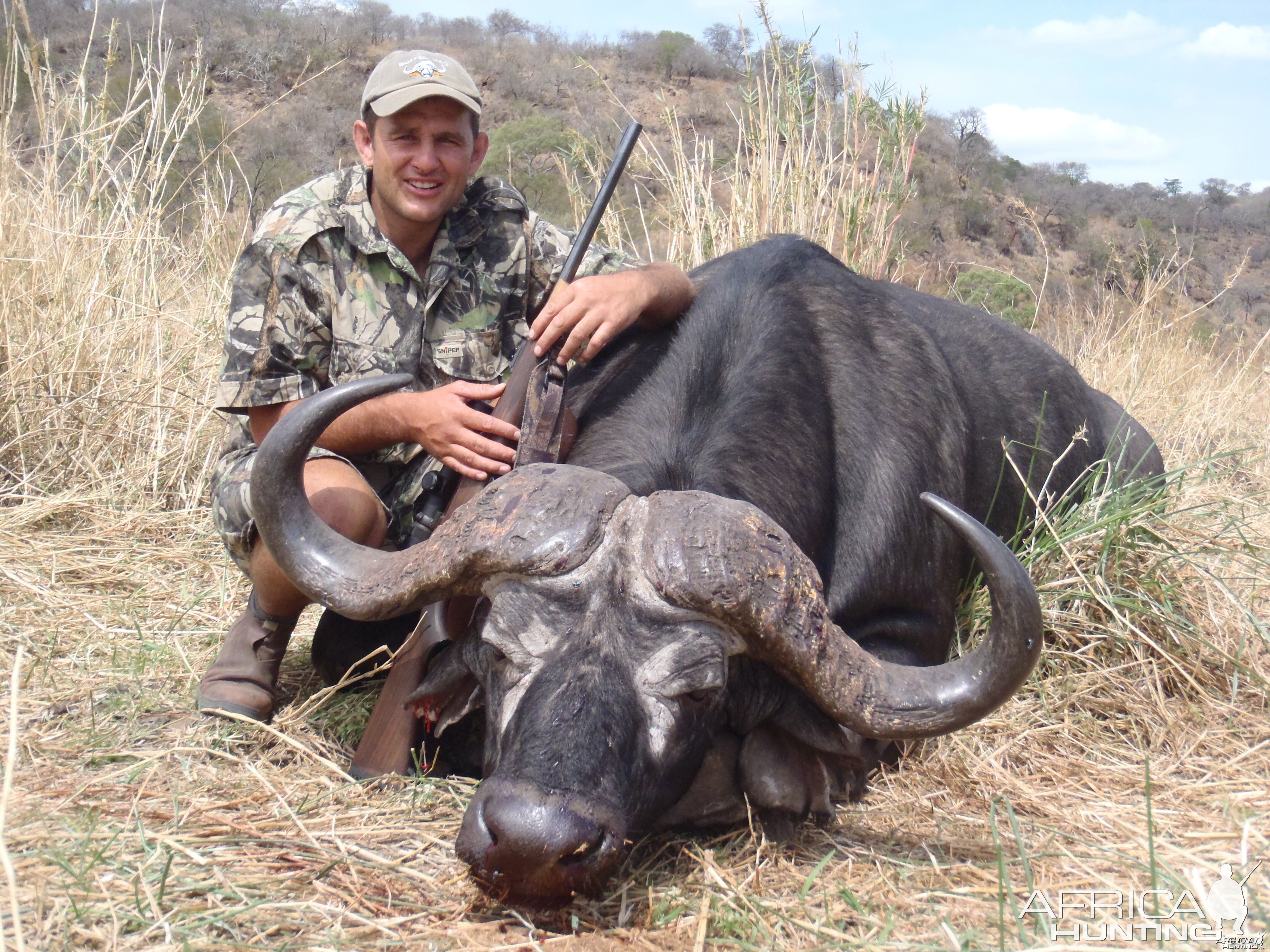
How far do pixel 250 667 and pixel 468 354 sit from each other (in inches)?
52.6

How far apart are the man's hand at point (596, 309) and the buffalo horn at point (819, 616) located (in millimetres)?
821

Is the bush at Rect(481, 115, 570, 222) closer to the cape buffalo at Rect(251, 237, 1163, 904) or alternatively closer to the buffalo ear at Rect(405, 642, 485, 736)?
the cape buffalo at Rect(251, 237, 1163, 904)

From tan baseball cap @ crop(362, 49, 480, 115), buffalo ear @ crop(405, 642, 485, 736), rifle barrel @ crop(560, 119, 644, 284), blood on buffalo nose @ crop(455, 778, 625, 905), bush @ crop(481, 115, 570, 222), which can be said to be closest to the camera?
blood on buffalo nose @ crop(455, 778, 625, 905)

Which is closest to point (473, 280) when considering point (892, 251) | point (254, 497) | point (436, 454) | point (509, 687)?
point (436, 454)

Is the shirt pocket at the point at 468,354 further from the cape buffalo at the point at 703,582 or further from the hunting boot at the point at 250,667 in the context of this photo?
the hunting boot at the point at 250,667

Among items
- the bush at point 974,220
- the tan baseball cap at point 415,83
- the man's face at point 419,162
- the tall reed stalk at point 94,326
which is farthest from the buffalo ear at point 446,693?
the bush at point 974,220

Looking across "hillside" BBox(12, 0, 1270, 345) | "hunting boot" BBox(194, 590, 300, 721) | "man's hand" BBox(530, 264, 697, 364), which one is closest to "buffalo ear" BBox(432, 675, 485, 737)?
"hunting boot" BBox(194, 590, 300, 721)

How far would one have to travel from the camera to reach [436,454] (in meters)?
3.12

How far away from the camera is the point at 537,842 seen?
2.04 m

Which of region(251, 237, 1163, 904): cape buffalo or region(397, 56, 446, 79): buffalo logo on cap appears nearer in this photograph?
region(251, 237, 1163, 904): cape buffalo

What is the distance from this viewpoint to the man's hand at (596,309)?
3.10 m

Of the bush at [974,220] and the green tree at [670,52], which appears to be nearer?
the bush at [974,220]

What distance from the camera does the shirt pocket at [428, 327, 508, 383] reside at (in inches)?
151

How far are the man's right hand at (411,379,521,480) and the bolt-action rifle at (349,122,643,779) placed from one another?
1.7 inches
